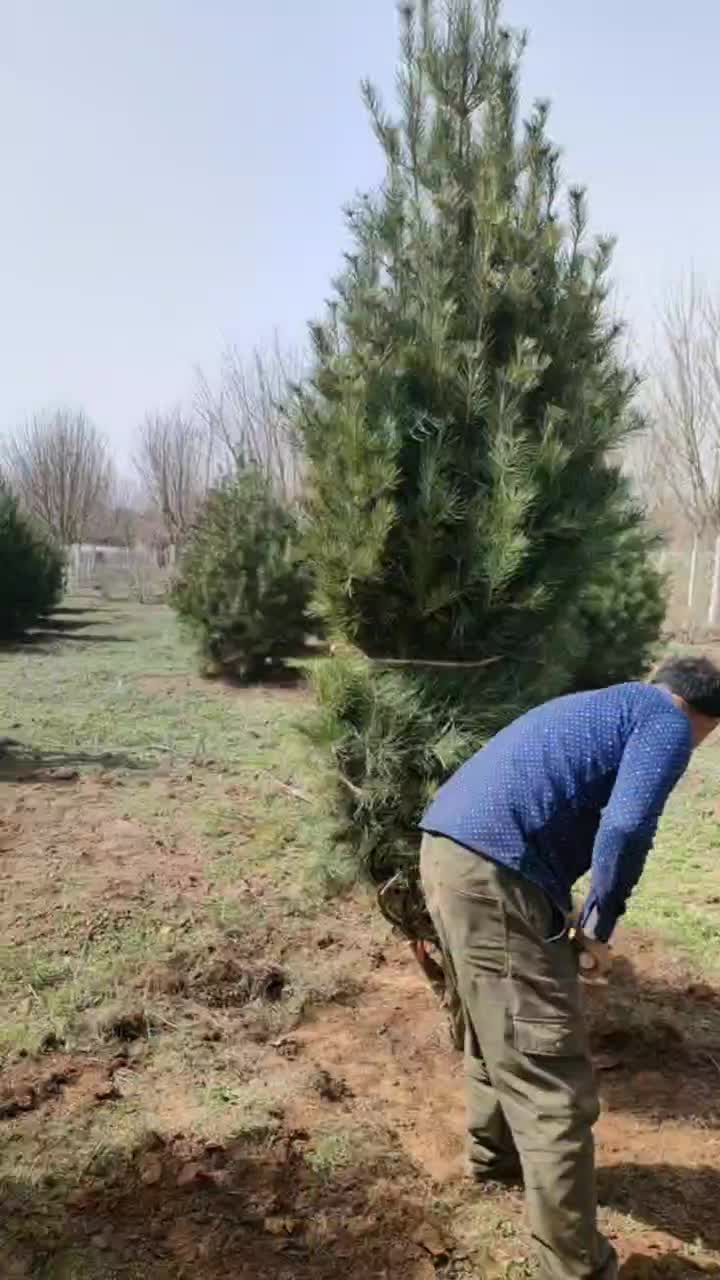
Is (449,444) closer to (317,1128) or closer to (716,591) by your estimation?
(317,1128)

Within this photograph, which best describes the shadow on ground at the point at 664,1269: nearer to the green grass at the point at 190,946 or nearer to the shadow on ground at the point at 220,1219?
the green grass at the point at 190,946

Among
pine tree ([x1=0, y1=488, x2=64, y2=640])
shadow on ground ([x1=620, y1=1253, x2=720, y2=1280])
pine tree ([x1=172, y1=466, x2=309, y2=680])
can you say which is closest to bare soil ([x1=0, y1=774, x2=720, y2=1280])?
shadow on ground ([x1=620, y1=1253, x2=720, y2=1280])

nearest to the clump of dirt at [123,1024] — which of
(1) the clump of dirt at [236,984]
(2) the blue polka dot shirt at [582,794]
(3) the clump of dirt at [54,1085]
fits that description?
(3) the clump of dirt at [54,1085]

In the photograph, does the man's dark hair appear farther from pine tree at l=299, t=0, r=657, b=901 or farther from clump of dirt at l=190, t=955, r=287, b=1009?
clump of dirt at l=190, t=955, r=287, b=1009

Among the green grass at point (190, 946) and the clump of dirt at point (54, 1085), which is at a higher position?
the green grass at point (190, 946)

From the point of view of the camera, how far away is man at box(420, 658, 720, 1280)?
2.45 metres

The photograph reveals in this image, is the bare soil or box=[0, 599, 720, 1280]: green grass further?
box=[0, 599, 720, 1280]: green grass

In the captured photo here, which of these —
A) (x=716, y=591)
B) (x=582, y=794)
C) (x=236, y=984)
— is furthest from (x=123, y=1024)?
(x=716, y=591)

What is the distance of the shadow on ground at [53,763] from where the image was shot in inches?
298

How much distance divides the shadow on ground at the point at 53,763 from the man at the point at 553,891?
5.44 m

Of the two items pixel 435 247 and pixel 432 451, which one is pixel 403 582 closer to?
pixel 432 451

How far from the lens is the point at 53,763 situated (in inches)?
317

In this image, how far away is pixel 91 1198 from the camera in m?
2.89

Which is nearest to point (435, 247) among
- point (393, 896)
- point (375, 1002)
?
point (393, 896)
